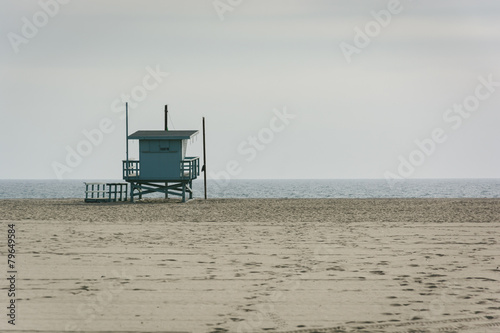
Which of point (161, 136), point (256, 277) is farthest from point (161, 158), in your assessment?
point (256, 277)

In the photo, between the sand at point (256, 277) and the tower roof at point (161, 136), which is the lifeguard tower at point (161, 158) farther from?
the sand at point (256, 277)

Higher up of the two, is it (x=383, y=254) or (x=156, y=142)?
(x=156, y=142)

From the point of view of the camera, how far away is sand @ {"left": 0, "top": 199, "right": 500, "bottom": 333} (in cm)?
926

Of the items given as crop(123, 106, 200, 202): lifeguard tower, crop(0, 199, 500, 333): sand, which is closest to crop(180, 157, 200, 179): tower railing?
crop(123, 106, 200, 202): lifeguard tower

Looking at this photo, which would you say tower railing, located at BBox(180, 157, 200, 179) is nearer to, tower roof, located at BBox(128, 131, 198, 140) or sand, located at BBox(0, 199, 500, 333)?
tower roof, located at BBox(128, 131, 198, 140)

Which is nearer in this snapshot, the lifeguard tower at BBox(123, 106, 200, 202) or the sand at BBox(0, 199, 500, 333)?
the sand at BBox(0, 199, 500, 333)

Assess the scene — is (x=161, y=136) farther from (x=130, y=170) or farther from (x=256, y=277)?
(x=256, y=277)

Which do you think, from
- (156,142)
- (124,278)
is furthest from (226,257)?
(156,142)

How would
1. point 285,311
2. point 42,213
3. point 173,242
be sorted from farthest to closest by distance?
point 42,213, point 173,242, point 285,311

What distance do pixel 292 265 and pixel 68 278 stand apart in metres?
4.23

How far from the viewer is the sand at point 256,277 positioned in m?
9.26

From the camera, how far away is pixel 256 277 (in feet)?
40.4

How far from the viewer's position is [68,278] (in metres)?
12.2

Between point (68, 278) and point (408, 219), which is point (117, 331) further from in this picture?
point (408, 219)
